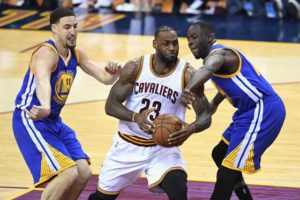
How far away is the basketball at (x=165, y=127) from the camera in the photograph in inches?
255

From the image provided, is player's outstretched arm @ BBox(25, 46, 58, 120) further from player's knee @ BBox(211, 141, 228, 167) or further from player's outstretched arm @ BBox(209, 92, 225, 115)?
player's knee @ BBox(211, 141, 228, 167)

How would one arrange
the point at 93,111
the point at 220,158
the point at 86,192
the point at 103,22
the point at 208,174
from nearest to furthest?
the point at 220,158 → the point at 86,192 → the point at 208,174 → the point at 93,111 → the point at 103,22

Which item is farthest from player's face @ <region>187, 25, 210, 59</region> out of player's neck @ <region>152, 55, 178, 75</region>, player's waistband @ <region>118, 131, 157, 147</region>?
player's waistband @ <region>118, 131, 157, 147</region>

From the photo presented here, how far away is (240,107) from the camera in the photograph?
7238 mm

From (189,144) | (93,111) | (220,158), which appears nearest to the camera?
(220,158)

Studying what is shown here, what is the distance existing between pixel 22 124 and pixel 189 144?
352 centimetres

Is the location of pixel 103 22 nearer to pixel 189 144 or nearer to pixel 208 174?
pixel 189 144

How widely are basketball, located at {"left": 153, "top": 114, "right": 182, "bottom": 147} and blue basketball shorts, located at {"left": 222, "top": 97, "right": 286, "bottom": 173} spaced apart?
77 cm

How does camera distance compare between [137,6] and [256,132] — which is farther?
[137,6]

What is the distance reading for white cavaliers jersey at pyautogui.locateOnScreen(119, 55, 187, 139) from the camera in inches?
268

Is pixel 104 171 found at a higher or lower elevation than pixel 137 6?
higher

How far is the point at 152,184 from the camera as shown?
6.76 metres

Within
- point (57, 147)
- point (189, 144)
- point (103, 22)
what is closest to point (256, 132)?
point (57, 147)

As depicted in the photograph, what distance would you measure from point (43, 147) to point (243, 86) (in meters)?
1.70
